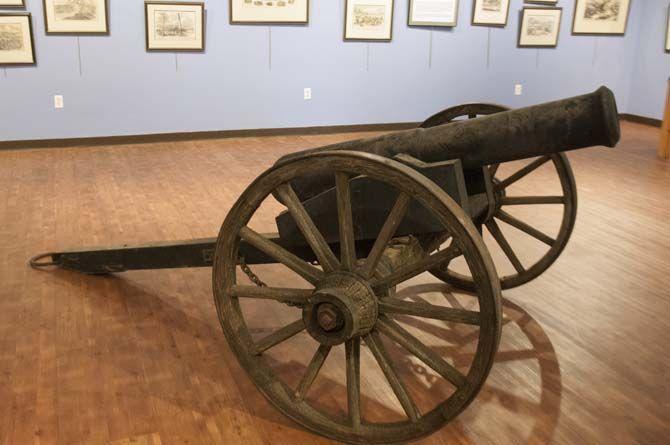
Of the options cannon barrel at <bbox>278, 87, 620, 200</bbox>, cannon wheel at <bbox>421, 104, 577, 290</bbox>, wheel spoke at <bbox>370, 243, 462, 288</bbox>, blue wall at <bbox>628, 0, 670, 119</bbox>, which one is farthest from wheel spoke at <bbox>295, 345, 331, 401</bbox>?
blue wall at <bbox>628, 0, 670, 119</bbox>

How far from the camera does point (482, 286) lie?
231cm

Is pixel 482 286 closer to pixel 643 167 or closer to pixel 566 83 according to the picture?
pixel 643 167

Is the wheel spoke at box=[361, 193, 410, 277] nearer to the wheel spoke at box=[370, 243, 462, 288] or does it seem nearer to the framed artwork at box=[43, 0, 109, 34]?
the wheel spoke at box=[370, 243, 462, 288]

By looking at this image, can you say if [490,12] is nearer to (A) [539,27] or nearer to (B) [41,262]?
(A) [539,27]

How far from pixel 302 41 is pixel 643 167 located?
4.22 metres

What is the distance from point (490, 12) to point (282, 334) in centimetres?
812

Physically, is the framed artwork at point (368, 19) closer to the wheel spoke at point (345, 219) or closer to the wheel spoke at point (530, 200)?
the wheel spoke at point (530, 200)

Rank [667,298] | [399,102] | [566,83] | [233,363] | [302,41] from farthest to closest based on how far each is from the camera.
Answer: [566,83] < [399,102] < [302,41] < [667,298] < [233,363]

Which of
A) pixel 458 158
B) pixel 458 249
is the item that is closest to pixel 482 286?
pixel 458 249

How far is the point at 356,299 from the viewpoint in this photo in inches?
99.6

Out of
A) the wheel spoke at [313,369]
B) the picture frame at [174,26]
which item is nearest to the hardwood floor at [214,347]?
the wheel spoke at [313,369]

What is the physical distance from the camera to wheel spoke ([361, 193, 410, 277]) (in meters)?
2.42

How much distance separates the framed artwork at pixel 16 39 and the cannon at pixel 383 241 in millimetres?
5836

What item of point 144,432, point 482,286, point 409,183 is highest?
point 409,183
